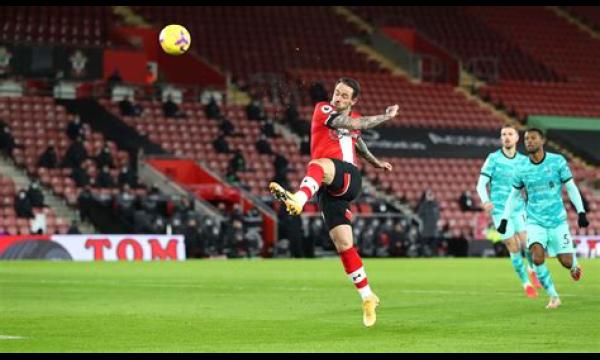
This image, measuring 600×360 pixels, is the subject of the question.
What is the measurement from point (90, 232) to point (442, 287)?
20142 millimetres

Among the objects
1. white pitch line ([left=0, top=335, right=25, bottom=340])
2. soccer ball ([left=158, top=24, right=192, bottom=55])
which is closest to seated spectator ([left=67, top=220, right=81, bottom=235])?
soccer ball ([left=158, top=24, right=192, bottom=55])

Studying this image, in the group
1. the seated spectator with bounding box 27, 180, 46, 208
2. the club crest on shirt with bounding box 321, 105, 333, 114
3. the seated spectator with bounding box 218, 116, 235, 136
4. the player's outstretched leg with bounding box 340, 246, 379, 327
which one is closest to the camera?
the player's outstretched leg with bounding box 340, 246, 379, 327

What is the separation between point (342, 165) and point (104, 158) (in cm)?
2894

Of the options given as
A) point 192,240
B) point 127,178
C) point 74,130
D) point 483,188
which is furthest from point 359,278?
point 74,130

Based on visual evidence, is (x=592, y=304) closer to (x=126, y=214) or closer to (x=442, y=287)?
(x=442, y=287)

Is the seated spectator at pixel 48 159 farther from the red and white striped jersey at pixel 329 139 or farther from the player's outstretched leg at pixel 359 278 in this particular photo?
the player's outstretched leg at pixel 359 278

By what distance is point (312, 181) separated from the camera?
44.4ft

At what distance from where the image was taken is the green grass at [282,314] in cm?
1187

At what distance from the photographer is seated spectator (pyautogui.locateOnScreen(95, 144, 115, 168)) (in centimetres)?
4212

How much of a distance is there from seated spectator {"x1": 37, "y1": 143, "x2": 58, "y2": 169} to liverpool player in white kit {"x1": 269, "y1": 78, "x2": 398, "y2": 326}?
2832 cm

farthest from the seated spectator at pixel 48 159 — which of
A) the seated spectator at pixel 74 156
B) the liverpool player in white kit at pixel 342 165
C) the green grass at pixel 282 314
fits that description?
the liverpool player in white kit at pixel 342 165

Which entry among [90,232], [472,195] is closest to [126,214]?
[90,232]

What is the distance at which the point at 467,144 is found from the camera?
5350cm

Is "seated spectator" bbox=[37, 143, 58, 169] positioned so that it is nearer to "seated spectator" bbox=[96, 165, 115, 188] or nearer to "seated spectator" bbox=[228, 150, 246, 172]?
"seated spectator" bbox=[96, 165, 115, 188]
